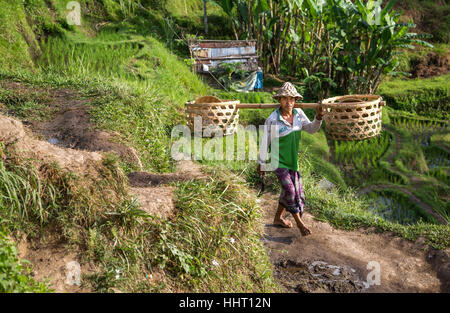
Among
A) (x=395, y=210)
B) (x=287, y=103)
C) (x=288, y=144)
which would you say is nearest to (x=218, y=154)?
(x=288, y=144)

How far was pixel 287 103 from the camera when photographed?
3.60 meters

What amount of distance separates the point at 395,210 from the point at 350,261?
6.27 feet

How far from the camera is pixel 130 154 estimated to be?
13.6ft

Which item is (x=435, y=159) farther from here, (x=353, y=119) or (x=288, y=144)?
(x=288, y=144)

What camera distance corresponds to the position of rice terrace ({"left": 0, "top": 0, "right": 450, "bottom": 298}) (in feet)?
8.59

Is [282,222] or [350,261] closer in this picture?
[350,261]

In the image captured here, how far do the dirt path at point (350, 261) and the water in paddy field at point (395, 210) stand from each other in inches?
40.3

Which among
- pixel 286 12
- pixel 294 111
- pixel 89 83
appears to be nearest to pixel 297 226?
pixel 294 111

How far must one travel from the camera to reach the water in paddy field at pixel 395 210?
4.91 metres

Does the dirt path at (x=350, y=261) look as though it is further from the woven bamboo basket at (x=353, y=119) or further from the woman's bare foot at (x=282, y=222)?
the woven bamboo basket at (x=353, y=119)

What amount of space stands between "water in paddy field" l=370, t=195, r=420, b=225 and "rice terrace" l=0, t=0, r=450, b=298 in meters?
0.02

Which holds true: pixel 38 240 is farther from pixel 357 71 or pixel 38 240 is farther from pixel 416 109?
pixel 416 109

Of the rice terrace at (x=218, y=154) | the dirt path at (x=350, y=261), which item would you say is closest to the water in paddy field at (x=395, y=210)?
the rice terrace at (x=218, y=154)

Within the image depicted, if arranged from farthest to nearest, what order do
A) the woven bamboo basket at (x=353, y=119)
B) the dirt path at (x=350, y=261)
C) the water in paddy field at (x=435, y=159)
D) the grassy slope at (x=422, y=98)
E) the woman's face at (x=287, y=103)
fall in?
the grassy slope at (x=422, y=98) < the water in paddy field at (x=435, y=159) < the woven bamboo basket at (x=353, y=119) < the woman's face at (x=287, y=103) < the dirt path at (x=350, y=261)
